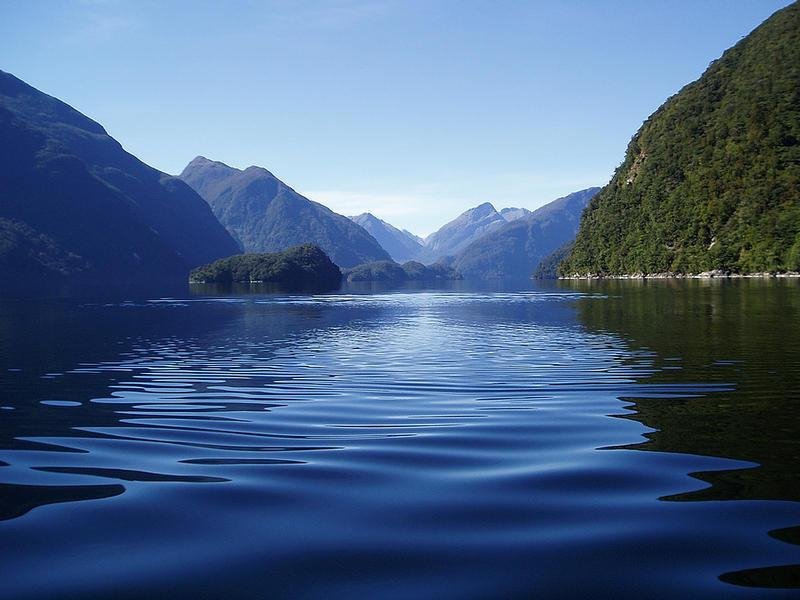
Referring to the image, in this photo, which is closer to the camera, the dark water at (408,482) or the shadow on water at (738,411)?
the dark water at (408,482)

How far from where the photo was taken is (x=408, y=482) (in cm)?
1218

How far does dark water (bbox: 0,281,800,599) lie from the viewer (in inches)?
326

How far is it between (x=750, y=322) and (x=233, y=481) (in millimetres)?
44632

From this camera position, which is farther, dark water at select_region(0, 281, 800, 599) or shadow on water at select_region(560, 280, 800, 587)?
shadow on water at select_region(560, 280, 800, 587)

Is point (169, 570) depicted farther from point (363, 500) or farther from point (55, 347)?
point (55, 347)

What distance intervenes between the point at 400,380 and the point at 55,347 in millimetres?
25448

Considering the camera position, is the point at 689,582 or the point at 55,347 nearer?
the point at 689,582

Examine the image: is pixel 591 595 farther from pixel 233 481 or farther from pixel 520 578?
pixel 233 481

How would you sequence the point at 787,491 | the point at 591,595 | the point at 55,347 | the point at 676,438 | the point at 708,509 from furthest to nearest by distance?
the point at 55,347 < the point at 676,438 < the point at 787,491 < the point at 708,509 < the point at 591,595

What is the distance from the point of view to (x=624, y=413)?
18.9 meters

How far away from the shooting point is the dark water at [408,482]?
8.28 metres

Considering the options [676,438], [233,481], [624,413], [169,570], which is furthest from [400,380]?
[169,570]

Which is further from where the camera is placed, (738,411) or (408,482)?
(738,411)

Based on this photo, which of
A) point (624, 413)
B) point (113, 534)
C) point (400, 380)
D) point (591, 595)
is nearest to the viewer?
point (591, 595)
